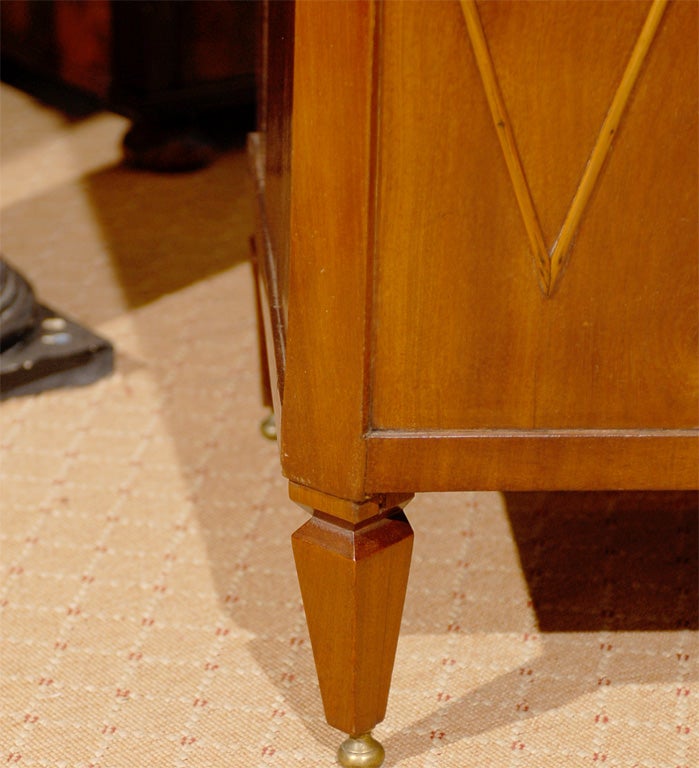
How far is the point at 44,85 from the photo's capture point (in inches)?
127

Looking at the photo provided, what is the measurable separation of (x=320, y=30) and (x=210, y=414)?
935mm

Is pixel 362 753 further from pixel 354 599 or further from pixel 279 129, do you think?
pixel 279 129

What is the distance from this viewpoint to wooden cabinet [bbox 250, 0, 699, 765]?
751 mm

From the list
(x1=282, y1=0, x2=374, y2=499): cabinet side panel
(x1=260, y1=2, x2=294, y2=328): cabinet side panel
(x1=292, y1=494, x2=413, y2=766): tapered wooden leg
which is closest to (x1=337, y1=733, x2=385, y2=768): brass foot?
(x1=292, y1=494, x2=413, y2=766): tapered wooden leg

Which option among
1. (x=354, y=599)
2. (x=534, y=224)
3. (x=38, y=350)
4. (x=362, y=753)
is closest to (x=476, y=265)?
(x=534, y=224)

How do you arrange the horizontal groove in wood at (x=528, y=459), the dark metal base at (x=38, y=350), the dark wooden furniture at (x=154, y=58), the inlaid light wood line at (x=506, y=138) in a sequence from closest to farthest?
the inlaid light wood line at (x=506, y=138) → the horizontal groove in wood at (x=528, y=459) → the dark metal base at (x=38, y=350) → the dark wooden furniture at (x=154, y=58)

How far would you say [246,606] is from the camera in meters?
1.24

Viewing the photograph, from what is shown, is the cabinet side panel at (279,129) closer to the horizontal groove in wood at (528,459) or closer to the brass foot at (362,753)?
the horizontal groove in wood at (528,459)

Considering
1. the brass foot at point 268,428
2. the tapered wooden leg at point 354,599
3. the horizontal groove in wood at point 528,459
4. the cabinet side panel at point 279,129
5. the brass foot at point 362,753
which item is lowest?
the brass foot at point 268,428

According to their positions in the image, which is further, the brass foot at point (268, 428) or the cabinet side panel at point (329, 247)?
the brass foot at point (268, 428)

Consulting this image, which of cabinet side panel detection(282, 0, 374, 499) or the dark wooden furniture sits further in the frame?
the dark wooden furniture

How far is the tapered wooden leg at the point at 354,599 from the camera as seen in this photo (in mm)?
900

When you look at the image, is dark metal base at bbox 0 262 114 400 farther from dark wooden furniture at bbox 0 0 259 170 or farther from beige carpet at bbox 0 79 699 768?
dark wooden furniture at bbox 0 0 259 170

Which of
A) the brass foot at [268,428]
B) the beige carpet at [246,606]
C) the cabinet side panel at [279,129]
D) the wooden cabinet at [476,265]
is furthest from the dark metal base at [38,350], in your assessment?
the wooden cabinet at [476,265]
